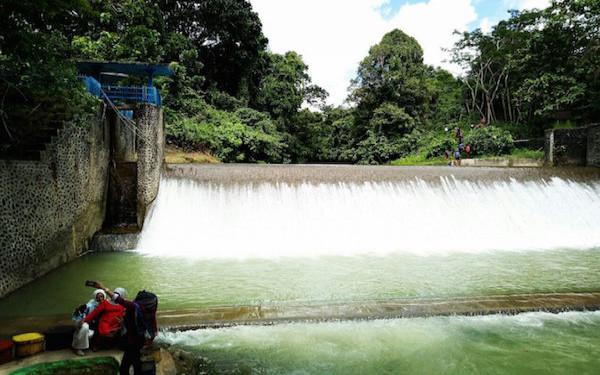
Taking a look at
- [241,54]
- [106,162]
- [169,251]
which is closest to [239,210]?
[169,251]

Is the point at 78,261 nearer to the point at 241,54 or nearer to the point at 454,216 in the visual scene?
the point at 454,216

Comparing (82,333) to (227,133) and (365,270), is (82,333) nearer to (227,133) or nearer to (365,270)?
(365,270)

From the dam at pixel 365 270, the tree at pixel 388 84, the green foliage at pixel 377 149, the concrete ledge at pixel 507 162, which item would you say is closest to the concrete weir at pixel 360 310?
the dam at pixel 365 270

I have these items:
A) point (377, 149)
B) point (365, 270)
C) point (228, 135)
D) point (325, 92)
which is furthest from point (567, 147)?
point (325, 92)

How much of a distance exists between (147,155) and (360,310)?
720cm

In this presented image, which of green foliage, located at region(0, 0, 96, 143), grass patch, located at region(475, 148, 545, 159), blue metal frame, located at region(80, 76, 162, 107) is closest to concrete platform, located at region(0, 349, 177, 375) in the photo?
green foliage, located at region(0, 0, 96, 143)

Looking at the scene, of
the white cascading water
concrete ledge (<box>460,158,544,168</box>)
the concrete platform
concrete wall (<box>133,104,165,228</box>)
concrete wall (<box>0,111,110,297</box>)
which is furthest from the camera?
concrete ledge (<box>460,158,544,168</box>)

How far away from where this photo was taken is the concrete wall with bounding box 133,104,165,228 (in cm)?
945

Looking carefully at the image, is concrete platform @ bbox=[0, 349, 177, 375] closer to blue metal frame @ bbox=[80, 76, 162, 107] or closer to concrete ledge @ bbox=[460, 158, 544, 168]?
blue metal frame @ bbox=[80, 76, 162, 107]

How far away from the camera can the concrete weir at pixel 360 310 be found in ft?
14.5

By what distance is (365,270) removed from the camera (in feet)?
23.8

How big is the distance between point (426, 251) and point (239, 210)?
496cm

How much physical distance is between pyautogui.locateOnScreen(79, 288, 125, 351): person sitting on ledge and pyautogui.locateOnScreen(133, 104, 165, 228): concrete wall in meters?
6.29

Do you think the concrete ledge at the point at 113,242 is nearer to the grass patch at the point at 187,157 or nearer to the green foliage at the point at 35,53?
the green foliage at the point at 35,53
